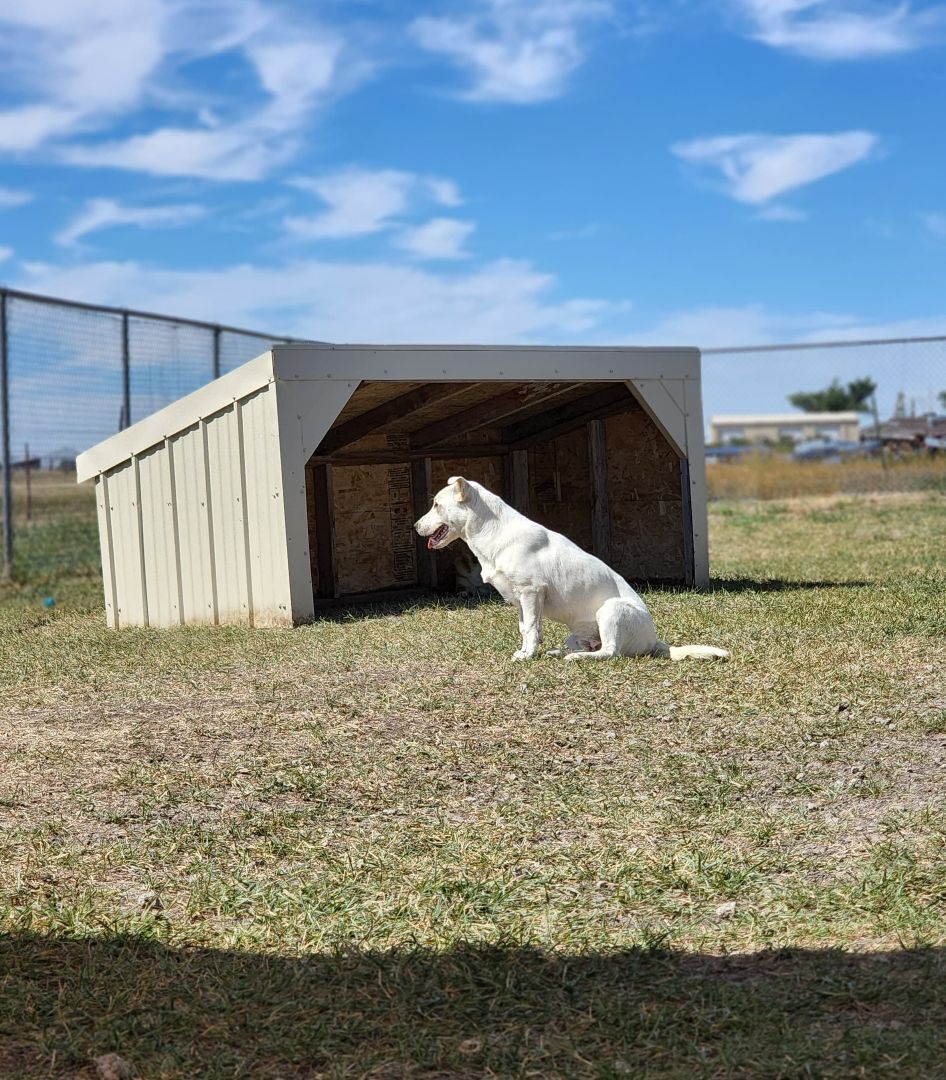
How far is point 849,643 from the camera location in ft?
25.9

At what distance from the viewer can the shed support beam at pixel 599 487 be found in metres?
12.6

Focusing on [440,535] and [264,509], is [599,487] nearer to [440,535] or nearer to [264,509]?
[264,509]

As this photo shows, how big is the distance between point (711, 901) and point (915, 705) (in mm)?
2667

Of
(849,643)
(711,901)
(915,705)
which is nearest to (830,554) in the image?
(849,643)

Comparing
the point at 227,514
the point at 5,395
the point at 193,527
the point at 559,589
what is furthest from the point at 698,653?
the point at 5,395

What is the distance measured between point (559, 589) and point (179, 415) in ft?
15.1

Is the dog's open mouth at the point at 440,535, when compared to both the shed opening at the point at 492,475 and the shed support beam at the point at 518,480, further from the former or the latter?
the shed support beam at the point at 518,480

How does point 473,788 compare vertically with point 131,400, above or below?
below

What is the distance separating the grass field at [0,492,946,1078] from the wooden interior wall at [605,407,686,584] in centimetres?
386

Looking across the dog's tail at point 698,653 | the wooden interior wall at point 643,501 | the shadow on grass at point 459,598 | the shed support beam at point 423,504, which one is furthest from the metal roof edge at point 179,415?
the dog's tail at point 698,653

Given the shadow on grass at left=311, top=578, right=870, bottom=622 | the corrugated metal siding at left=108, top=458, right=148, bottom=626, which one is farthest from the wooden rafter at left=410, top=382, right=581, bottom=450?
the corrugated metal siding at left=108, top=458, right=148, bottom=626

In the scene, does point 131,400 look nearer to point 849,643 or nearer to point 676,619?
point 676,619

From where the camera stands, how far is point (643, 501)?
12.4 m

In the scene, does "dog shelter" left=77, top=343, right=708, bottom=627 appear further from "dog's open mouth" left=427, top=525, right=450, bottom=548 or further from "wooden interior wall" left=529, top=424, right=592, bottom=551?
"dog's open mouth" left=427, top=525, right=450, bottom=548
